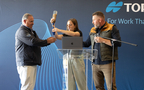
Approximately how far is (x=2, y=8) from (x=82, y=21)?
1.88 metres

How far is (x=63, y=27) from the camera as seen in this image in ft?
12.2

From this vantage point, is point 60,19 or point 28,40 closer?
point 28,40

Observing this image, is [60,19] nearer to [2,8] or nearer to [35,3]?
[35,3]

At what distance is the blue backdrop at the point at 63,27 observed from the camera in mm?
3621

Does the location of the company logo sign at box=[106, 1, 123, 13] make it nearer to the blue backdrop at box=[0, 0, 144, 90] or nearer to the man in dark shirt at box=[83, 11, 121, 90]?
the blue backdrop at box=[0, 0, 144, 90]

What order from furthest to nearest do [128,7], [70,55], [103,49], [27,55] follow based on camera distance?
[128,7] → [103,49] → [27,55] → [70,55]

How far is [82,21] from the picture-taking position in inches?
145

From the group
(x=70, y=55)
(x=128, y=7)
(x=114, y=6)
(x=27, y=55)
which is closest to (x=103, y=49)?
(x=70, y=55)

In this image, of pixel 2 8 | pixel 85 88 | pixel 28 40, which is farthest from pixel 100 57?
pixel 2 8

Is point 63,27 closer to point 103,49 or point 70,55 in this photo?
point 103,49

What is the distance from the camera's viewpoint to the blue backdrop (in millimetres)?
3621

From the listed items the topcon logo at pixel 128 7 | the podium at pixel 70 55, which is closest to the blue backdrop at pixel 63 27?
the topcon logo at pixel 128 7

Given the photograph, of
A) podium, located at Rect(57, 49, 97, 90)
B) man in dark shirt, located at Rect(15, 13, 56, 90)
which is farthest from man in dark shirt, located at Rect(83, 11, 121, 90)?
man in dark shirt, located at Rect(15, 13, 56, 90)

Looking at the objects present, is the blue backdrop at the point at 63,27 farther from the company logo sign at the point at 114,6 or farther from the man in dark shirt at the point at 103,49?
the man in dark shirt at the point at 103,49
